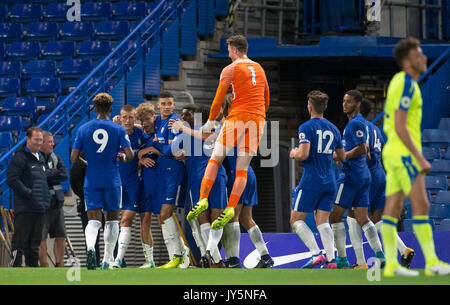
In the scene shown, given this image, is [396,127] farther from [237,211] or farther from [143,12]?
[143,12]

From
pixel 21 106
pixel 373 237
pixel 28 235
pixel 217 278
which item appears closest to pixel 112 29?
pixel 21 106

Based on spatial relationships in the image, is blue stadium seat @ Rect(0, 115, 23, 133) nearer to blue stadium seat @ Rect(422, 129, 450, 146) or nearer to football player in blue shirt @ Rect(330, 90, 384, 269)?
blue stadium seat @ Rect(422, 129, 450, 146)

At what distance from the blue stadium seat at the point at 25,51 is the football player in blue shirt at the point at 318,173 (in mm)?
11031

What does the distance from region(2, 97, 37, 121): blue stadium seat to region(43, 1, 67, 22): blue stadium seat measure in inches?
135

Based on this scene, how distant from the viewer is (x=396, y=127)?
7.14 metres

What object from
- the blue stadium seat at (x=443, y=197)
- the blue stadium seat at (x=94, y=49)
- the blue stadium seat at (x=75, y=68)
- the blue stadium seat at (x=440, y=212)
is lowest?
the blue stadium seat at (x=440, y=212)

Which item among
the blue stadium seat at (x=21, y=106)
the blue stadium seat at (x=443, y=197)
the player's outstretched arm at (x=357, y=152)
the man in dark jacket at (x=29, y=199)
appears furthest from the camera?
the blue stadium seat at (x=21, y=106)

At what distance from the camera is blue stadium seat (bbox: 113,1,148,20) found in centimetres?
2008

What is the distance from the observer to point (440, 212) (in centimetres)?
1595

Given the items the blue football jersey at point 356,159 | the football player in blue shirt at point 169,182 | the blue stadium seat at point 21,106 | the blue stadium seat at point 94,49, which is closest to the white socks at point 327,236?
the blue football jersey at point 356,159

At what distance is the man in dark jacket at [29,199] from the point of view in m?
13.4

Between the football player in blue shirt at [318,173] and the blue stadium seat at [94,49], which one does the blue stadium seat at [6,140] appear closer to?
the blue stadium seat at [94,49]

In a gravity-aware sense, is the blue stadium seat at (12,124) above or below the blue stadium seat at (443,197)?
above
